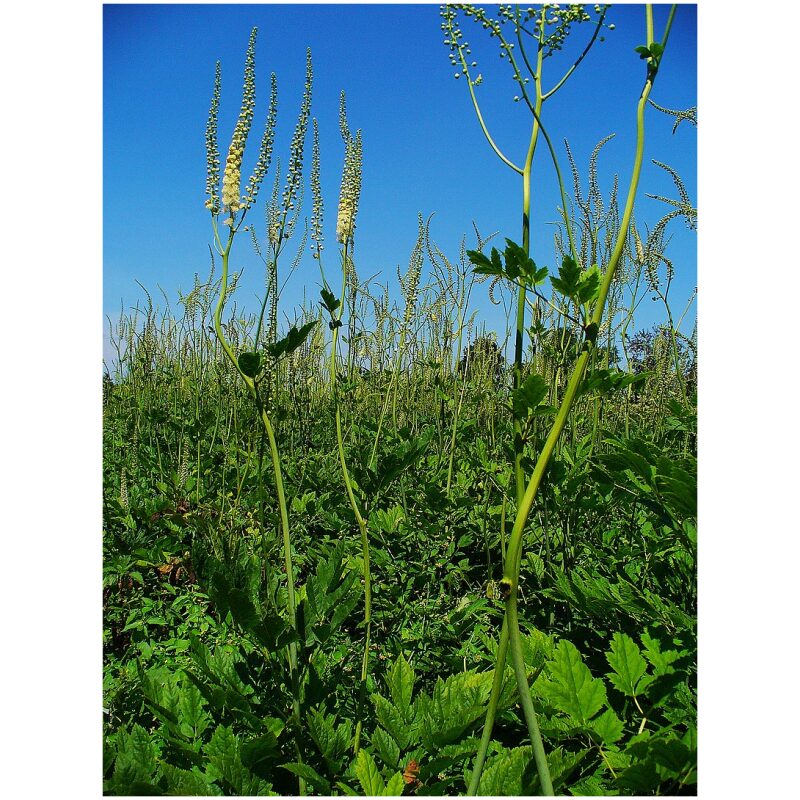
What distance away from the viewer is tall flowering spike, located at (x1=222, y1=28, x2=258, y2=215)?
A: 4.39 feet

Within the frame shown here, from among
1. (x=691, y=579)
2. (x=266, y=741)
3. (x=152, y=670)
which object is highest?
(x=691, y=579)

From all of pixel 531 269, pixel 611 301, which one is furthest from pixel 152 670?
pixel 611 301

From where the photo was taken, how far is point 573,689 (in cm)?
113

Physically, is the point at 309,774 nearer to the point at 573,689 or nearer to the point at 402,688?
the point at 402,688

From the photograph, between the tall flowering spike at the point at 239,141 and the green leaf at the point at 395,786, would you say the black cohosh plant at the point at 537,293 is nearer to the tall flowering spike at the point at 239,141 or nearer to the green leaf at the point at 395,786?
the green leaf at the point at 395,786

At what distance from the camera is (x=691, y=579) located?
1.55 metres

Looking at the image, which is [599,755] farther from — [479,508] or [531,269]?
[479,508]

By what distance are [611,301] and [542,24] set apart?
164cm

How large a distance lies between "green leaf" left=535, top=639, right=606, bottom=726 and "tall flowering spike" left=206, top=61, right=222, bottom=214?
1.10 m

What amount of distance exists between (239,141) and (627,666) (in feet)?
4.17

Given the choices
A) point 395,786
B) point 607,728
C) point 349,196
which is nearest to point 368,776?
point 395,786
